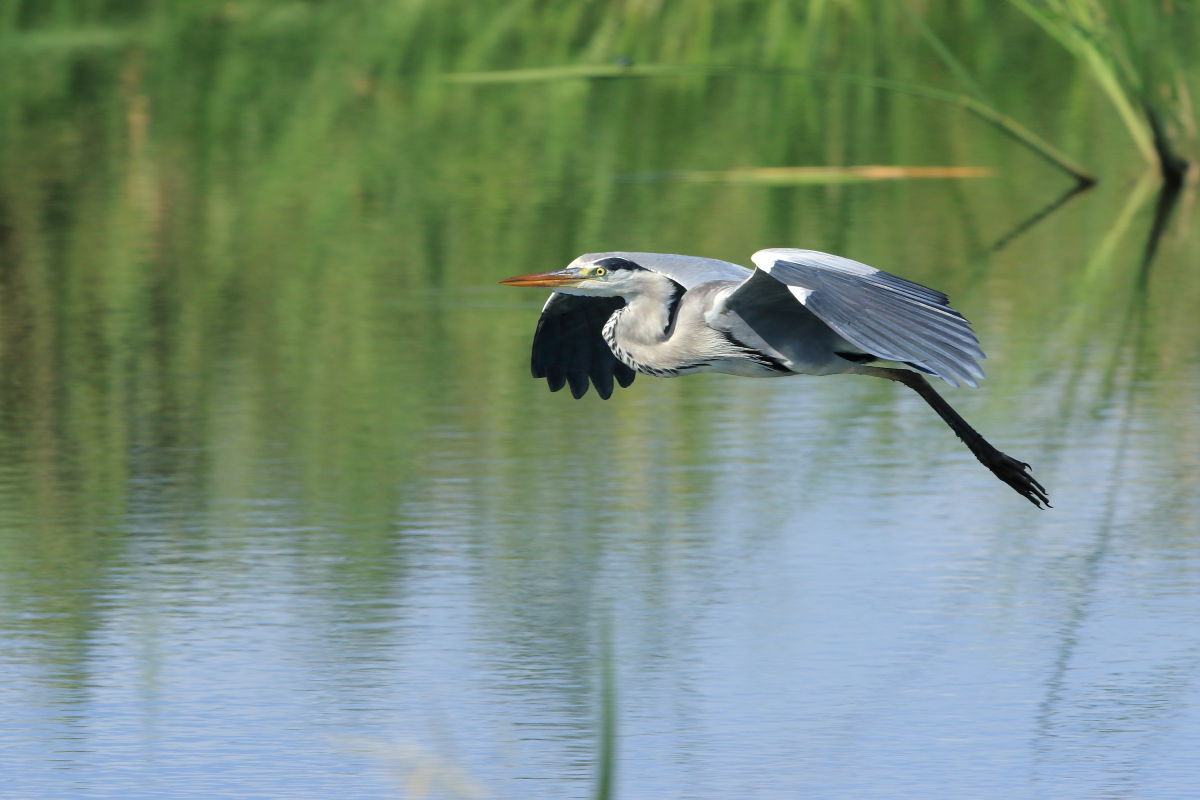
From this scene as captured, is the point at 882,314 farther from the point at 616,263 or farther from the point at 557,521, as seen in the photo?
the point at 557,521

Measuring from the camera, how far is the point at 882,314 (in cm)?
509

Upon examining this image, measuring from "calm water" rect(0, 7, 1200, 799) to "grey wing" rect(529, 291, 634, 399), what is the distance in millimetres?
822

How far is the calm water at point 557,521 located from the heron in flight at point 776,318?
74 cm

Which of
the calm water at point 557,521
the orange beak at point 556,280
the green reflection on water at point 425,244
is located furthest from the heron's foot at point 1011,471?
the green reflection on water at point 425,244

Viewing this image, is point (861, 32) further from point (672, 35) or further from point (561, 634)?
point (561, 634)

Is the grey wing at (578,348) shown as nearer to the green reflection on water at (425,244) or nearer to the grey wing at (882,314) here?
the grey wing at (882,314)

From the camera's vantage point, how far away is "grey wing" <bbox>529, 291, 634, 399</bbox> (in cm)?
612

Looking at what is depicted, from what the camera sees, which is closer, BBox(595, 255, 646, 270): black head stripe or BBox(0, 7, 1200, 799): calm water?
BBox(595, 255, 646, 270): black head stripe

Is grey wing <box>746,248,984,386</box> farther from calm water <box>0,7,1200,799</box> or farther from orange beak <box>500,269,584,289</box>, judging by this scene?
calm water <box>0,7,1200,799</box>

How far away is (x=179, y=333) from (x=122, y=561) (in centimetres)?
358

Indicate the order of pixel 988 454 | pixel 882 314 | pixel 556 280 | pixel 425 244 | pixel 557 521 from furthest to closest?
pixel 425 244, pixel 557 521, pixel 988 454, pixel 556 280, pixel 882 314

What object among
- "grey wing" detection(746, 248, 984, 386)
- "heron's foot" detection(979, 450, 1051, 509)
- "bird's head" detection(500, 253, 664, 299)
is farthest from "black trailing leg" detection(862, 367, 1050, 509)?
"bird's head" detection(500, 253, 664, 299)

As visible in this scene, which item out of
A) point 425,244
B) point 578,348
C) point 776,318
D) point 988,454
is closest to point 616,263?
point 776,318

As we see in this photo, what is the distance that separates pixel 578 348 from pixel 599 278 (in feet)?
2.72
